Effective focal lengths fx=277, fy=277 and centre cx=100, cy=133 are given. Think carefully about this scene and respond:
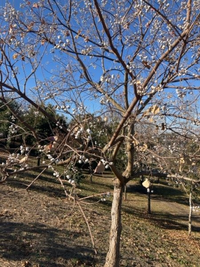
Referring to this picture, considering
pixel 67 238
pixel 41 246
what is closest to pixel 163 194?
pixel 67 238

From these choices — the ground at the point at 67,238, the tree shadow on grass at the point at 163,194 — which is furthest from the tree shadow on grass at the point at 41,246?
the tree shadow on grass at the point at 163,194

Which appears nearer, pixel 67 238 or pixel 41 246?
pixel 41 246

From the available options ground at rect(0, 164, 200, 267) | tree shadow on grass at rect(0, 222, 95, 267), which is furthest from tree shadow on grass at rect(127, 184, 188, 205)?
tree shadow on grass at rect(0, 222, 95, 267)

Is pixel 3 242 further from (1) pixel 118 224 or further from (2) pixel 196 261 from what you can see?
(2) pixel 196 261

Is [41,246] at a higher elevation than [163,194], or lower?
lower

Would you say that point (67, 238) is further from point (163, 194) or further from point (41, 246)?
point (163, 194)

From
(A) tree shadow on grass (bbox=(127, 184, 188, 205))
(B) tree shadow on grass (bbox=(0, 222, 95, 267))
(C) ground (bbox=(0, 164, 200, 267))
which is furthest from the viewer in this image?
(A) tree shadow on grass (bbox=(127, 184, 188, 205))

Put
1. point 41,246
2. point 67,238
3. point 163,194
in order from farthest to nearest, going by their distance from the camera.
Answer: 1. point 163,194
2. point 67,238
3. point 41,246

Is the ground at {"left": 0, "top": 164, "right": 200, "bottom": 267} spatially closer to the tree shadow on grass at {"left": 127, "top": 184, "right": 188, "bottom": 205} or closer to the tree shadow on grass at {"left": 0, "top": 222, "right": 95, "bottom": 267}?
the tree shadow on grass at {"left": 0, "top": 222, "right": 95, "bottom": 267}

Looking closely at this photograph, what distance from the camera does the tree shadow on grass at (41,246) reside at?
4.92 m

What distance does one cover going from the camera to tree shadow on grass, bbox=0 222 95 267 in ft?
16.1

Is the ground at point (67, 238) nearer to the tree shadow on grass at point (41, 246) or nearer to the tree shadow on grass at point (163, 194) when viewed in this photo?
the tree shadow on grass at point (41, 246)

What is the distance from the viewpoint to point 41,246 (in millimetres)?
5391

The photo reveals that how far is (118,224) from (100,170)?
1926mm
